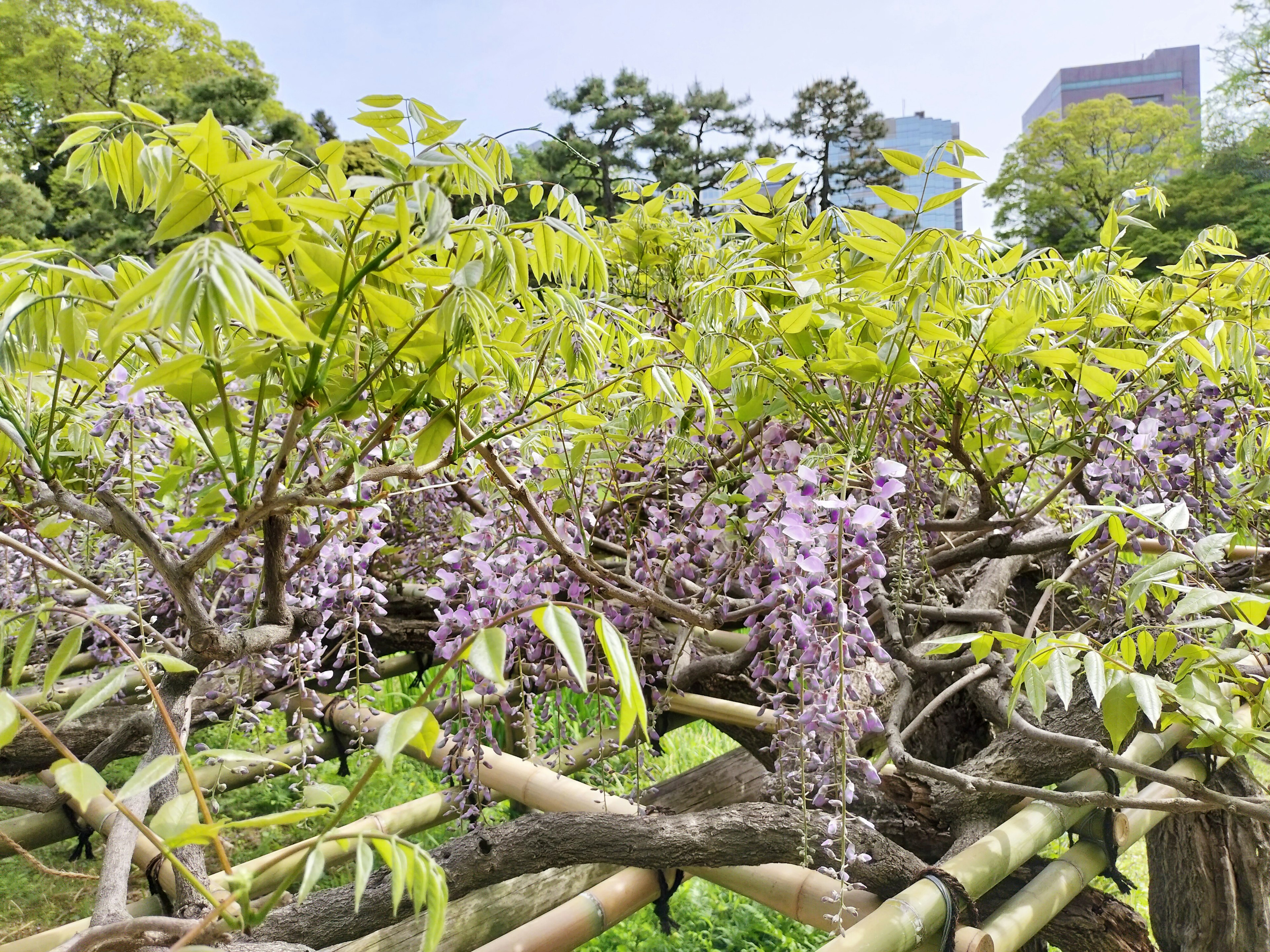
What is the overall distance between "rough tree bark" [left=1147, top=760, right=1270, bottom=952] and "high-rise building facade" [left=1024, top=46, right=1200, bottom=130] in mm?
52494

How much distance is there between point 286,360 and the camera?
612 mm

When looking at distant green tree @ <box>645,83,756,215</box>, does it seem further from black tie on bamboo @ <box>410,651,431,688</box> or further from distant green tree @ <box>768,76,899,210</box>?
black tie on bamboo @ <box>410,651,431,688</box>

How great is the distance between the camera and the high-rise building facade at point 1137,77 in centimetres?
4544

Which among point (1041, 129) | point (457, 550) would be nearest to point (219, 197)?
point (457, 550)

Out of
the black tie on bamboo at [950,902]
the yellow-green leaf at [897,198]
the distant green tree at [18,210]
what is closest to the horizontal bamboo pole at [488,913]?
the black tie on bamboo at [950,902]

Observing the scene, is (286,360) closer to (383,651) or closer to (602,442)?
(602,442)

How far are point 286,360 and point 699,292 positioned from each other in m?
0.60

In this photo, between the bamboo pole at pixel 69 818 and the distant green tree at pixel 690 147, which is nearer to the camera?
the bamboo pole at pixel 69 818

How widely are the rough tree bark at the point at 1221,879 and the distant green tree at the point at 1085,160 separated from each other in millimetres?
17590

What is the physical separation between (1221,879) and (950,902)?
115 cm

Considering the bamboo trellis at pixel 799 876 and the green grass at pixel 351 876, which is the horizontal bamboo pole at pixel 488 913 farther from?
the green grass at pixel 351 876

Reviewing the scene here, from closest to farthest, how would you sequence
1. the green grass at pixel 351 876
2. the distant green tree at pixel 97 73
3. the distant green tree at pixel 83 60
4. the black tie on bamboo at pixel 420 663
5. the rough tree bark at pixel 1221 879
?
the rough tree bark at pixel 1221 879
the black tie on bamboo at pixel 420 663
the green grass at pixel 351 876
the distant green tree at pixel 97 73
the distant green tree at pixel 83 60

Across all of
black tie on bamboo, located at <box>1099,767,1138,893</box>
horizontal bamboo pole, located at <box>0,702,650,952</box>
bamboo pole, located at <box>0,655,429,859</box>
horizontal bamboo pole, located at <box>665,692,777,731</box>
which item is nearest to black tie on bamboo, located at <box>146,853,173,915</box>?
horizontal bamboo pole, located at <box>0,702,650,952</box>

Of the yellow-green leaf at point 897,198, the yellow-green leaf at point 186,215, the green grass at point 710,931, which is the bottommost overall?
the green grass at point 710,931
